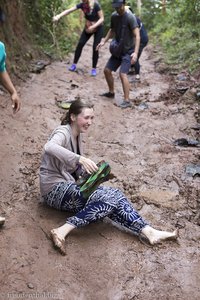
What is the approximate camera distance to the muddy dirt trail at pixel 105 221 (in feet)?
9.71

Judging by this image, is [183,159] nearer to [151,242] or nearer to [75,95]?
[151,242]

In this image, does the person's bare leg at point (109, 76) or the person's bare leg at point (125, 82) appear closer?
the person's bare leg at point (125, 82)

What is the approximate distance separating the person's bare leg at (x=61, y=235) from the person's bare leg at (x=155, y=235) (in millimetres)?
685

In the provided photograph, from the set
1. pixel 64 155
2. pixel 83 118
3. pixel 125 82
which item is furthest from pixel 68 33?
pixel 64 155

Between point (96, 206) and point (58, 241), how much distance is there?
0.47 m

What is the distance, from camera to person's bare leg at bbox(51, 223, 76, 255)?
10.6ft

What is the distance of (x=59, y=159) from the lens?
334 centimetres

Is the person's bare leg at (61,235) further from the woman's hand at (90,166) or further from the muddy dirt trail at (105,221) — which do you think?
the woman's hand at (90,166)

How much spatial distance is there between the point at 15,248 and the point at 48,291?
0.58 meters

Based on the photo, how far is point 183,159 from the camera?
17.2ft

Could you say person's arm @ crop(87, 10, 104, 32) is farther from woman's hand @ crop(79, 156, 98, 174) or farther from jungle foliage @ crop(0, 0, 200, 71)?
woman's hand @ crop(79, 156, 98, 174)

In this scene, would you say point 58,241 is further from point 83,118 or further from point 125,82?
point 125,82

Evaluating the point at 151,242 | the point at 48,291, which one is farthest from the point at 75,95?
the point at 48,291

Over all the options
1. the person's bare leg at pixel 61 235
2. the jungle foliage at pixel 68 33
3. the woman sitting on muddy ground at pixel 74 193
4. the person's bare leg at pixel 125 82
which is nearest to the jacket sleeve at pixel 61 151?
the woman sitting on muddy ground at pixel 74 193
